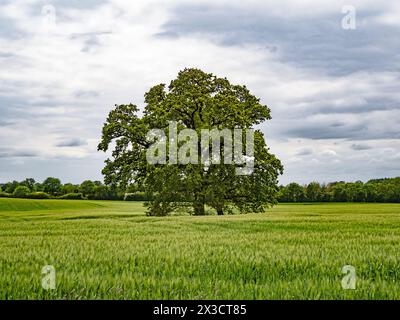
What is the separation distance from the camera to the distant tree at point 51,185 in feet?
256

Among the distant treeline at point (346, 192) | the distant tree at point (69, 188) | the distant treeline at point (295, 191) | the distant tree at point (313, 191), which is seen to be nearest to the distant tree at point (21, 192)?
the distant treeline at point (295, 191)

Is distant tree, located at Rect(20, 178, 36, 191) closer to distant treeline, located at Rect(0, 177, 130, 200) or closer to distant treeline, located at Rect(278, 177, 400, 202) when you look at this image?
distant treeline, located at Rect(0, 177, 130, 200)

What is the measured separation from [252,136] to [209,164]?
467 cm

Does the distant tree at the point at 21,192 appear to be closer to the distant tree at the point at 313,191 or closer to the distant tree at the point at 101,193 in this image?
the distant tree at the point at 101,193

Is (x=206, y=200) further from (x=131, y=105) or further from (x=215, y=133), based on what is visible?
(x=131, y=105)

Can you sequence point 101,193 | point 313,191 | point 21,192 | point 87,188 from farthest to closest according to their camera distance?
point 313,191 → point 101,193 → point 87,188 → point 21,192

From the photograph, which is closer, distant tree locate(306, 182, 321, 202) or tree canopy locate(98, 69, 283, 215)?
tree canopy locate(98, 69, 283, 215)

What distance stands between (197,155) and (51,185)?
4769 cm

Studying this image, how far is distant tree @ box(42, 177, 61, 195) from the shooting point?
78.0 meters

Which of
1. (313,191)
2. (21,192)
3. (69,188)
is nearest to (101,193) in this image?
(69,188)

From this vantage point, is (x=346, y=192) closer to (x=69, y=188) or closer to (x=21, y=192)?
(x=69, y=188)

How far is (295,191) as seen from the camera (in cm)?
8331

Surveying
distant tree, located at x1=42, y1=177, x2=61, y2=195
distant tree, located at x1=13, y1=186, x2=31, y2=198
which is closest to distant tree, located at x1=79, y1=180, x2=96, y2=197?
distant tree, located at x1=42, y1=177, x2=61, y2=195
